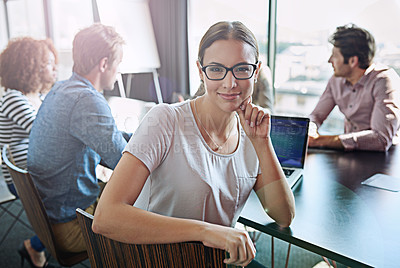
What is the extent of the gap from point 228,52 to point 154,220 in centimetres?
42

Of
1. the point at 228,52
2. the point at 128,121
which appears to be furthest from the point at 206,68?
the point at 128,121

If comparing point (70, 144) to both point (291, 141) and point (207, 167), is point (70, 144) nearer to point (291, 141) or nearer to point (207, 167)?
point (207, 167)

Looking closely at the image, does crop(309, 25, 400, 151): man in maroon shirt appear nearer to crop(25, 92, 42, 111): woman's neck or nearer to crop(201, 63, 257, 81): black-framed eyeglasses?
crop(201, 63, 257, 81): black-framed eyeglasses

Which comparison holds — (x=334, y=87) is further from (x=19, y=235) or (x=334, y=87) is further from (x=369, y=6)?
(x=19, y=235)

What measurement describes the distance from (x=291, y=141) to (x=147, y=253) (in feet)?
2.36

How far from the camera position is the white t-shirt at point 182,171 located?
2.62 feet

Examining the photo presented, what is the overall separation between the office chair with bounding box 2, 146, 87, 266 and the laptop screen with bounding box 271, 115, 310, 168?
79 centimetres

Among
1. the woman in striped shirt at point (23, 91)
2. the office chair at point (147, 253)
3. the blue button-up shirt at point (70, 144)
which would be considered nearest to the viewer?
the office chair at point (147, 253)

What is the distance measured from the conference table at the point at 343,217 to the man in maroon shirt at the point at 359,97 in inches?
9.3

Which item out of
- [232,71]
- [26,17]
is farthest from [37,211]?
[26,17]

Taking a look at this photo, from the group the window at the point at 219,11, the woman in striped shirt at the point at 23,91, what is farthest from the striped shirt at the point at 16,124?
the window at the point at 219,11

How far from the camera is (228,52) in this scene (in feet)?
2.59

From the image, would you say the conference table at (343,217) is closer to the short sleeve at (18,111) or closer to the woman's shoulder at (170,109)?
the woman's shoulder at (170,109)

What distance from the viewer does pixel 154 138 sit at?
2.57 feet
